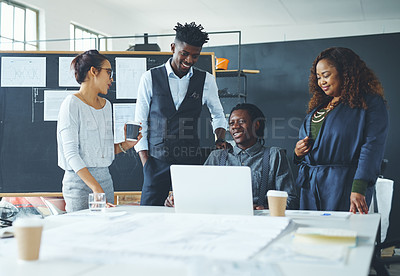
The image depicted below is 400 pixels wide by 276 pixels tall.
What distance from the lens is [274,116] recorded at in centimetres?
616

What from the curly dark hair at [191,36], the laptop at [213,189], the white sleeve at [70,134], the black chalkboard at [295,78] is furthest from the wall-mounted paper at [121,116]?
the black chalkboard at [295,78]

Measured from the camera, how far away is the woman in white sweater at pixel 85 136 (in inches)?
91.5

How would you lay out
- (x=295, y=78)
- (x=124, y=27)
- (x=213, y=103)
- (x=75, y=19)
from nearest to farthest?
(x=213, y=103), (x=295, y=78), (x=75, y=19), (x=124, y=27)

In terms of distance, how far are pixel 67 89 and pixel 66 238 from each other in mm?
2680

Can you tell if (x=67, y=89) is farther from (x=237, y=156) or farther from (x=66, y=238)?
(x=66, y=238)

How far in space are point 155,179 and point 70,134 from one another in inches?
31.6

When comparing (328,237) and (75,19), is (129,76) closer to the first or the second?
(328,237)

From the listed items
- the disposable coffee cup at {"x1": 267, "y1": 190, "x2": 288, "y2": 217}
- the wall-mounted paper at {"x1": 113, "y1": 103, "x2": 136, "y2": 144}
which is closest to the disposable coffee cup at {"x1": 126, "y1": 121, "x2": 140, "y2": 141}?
the wall-mounted paper at {"x1": 113, "y1": 103, "x2": 136, "y2": 144}

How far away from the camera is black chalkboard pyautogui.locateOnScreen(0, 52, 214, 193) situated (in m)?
3.79

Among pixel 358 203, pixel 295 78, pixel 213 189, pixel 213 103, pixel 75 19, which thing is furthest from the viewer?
pixel 75 19

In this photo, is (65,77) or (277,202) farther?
(65,77)

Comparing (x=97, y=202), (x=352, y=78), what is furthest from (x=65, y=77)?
(x=352, y=78)

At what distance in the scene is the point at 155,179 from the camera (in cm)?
299

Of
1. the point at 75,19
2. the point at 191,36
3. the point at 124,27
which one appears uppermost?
the point at 124,27
